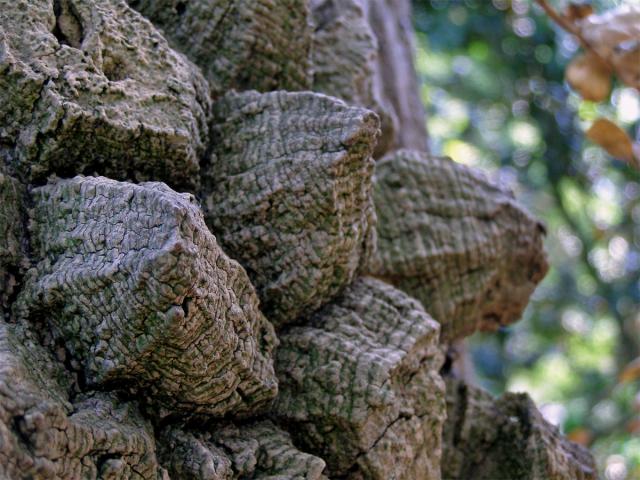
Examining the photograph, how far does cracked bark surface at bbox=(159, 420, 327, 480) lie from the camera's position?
2.16 ft

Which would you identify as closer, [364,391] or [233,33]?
[364,391]

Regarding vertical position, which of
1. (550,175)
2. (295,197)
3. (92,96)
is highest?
(92,96)

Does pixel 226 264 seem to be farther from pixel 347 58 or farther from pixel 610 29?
pixel 610 29

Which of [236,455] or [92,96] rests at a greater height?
[92,96]

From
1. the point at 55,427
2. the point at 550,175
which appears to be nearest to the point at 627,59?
the point at 55,427

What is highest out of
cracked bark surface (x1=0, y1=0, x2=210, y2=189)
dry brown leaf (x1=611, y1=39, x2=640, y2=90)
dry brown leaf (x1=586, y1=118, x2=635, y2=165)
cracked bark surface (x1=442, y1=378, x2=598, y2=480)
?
cracked bark surface (x1=0, y1=0, x2=210, y2=189)

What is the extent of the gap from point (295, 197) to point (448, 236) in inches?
11.1

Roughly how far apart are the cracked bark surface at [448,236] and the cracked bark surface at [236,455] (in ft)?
0.94

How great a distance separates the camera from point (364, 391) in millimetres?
753

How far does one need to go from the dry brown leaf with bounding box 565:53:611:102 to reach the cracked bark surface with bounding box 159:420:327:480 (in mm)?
806

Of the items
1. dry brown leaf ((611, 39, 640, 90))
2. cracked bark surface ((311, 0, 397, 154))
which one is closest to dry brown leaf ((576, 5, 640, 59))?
dry brown leaf ((611, 39, 640, 90))

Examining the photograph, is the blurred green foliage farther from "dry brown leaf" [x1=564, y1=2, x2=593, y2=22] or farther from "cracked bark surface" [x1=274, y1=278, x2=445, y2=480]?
"cracked bark surface" [x1=274, y1=278, x2=445, y2=480]

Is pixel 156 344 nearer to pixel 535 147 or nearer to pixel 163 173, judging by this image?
pixel 163 173

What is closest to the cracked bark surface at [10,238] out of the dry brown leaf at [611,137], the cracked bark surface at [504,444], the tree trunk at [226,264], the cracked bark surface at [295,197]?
the tree trunk at [226,264]
